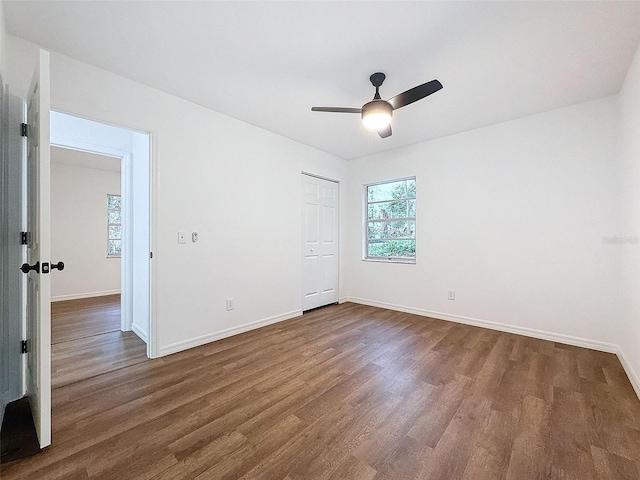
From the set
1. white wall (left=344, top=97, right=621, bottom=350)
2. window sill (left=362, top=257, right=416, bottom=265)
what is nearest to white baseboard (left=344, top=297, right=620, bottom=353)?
white wall (left=344, top=97, right=621, bottom=350)

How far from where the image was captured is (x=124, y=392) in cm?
199

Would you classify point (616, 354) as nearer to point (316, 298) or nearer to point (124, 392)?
point (316, 298)

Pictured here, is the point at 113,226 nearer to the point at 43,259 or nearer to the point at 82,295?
the point at 82,295

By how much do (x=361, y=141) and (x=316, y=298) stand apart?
98.7 inches

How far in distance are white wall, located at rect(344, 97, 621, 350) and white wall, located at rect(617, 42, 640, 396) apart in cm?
22

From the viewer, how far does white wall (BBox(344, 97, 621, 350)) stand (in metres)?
2.75

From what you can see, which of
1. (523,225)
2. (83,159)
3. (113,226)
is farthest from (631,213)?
(113,226)

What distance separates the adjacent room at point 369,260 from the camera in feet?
5.07

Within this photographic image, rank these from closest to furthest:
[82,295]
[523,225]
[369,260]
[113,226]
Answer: [523,225] < [369,260] < [82,295] < [113,226]

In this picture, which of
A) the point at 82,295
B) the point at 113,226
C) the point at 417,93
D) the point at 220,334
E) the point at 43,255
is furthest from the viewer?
the point at 113,226

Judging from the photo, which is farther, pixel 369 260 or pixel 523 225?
pixel 369 260

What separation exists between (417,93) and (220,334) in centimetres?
304

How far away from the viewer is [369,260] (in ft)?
15.1

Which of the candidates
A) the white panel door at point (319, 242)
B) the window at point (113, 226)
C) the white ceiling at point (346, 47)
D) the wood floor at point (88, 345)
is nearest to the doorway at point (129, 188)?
the wood floor at point (88, 345)
